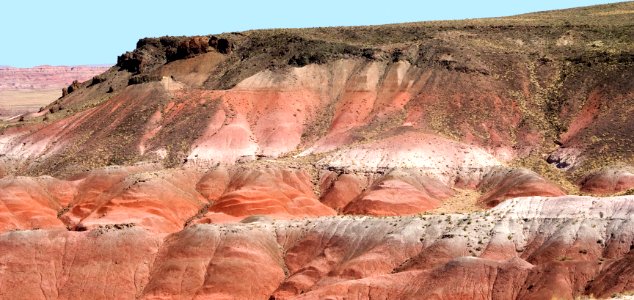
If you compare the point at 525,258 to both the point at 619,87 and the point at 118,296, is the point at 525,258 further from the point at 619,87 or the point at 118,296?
the point at 619,87

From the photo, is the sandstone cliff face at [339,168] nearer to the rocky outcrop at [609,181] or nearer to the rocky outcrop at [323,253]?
the rocky outcrop at [323,253]

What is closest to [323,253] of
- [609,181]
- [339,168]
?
[339,168]

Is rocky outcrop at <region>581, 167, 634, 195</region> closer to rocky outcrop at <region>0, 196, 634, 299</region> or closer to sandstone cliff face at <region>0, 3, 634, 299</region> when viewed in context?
sandstone cliff face at <region>0, 3, 634, 299</region>

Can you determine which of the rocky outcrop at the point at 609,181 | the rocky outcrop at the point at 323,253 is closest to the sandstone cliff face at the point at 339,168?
the rocky outcrop at the point at 323,253

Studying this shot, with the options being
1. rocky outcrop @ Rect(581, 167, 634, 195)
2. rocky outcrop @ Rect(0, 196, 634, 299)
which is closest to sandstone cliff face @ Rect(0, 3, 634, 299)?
rocky outcrop @ Rect(0, 196, 634, 299)

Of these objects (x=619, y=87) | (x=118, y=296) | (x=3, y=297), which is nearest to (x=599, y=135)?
(x=619, y=87)

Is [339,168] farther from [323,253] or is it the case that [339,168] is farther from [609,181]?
[323,253]

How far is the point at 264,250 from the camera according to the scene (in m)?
82.4

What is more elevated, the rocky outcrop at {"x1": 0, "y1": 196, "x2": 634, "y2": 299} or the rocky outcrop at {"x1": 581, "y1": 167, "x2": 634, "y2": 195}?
the rocky outcrop at {"x1": 581, "y1": 167, "x2": 634, "y2": 195}

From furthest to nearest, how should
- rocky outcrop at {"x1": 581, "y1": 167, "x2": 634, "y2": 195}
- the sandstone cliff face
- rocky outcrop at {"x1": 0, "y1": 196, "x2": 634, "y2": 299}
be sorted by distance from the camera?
rocky outcrop at {"x1": 581, "y1": 167, "x2": 634, "y2": 195} < the sandstone cliff face < rocky outcrop at {"x1": 0, "y1": 196, "x2": 634, "y2": 299}

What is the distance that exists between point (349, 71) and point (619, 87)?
31790 mm

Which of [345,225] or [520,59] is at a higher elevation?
[520,59]

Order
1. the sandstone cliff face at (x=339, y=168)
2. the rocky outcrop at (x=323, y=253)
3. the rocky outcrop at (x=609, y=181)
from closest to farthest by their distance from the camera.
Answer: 1. the rocky outcrop at (x=323, y=253)
2. the sandstone cliff face at (x=339, y=168)
3. the rocky outcrop at (x=609, y=181)

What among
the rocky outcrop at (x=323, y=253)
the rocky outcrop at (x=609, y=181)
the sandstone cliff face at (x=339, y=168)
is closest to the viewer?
the rocky outcrop at (x=323, y=253)
